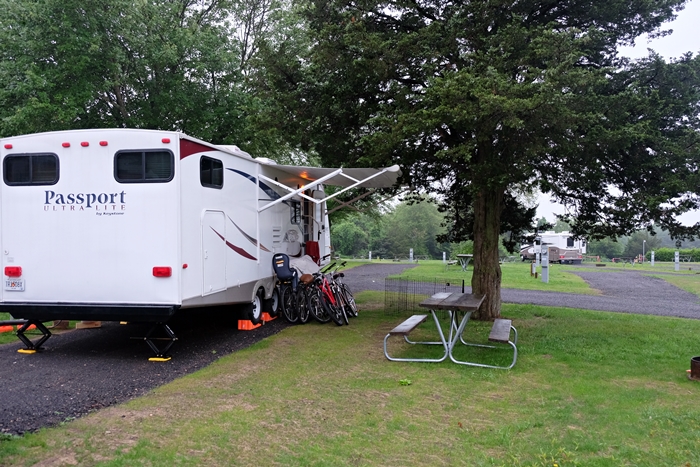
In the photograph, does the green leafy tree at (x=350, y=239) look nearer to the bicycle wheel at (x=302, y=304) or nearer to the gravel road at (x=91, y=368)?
the bicycle wheel at (x=302, y=304)

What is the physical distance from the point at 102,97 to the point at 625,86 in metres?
12.9

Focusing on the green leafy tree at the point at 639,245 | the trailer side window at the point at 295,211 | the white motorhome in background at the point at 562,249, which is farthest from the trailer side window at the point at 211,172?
the green leafy tree at the point at 639,245

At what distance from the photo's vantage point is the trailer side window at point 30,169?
22.6ft

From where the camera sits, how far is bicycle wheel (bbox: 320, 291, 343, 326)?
9859 mm

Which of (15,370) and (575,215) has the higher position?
(575,215)

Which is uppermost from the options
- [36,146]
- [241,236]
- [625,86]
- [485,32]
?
[485,32]

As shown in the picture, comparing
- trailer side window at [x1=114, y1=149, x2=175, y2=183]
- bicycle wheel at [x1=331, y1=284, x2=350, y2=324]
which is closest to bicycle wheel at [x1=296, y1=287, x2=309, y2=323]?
bicycle wheel at [x1=331, y1=284, x2=350, y2=324]

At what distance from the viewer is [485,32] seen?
874 cm

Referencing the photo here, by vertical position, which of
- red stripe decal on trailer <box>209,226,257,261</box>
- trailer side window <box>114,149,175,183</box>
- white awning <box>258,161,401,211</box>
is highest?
white awning <box>258,161,401,211</box>

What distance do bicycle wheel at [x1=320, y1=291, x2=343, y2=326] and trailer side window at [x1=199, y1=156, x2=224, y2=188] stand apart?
10.2 feet

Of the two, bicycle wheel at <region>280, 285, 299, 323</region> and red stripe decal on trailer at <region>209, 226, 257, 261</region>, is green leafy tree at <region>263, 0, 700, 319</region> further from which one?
bicycle wheel at <region>280, 285, 299, 323</region>

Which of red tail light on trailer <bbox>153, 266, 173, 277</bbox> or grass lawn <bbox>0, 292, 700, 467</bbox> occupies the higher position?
red tail light on trailer <bbox>153, 266, 173, 277</bbox>

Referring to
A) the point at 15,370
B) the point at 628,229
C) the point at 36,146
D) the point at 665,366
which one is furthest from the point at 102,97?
the point at 665,366

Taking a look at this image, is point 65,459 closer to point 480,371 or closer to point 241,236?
point 480,371
